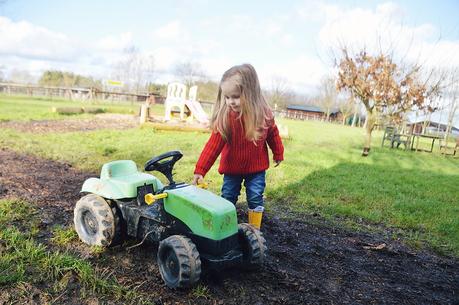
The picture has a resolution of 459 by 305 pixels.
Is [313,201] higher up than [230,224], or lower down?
lower down

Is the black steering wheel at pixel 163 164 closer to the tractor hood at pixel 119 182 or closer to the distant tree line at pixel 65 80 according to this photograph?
the tractor hood at pixel 119 182

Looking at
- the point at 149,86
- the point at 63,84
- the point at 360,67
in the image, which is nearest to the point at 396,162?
the point at 360,67

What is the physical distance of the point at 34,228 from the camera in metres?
3.39

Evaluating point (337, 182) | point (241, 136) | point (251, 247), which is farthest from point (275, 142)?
point (337, 182)

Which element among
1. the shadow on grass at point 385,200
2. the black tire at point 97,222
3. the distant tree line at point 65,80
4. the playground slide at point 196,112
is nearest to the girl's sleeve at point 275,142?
the black tire at point 97,222

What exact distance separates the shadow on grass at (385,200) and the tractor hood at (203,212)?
2.57 m

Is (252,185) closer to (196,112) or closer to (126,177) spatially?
(126,177)

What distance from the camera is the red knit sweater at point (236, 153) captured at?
3.17m

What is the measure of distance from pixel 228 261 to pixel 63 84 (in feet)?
236

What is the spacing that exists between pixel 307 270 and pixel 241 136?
4.31 ft

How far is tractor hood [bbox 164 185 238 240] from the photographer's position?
2447 mm

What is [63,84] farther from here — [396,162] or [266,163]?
[266,163]

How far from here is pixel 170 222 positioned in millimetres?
2678

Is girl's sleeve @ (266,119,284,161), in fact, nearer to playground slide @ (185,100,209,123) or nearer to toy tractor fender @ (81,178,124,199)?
toy tractor fender @ (81,178,124,199)
